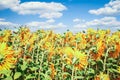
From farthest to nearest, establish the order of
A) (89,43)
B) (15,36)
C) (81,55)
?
(89,43) < (15,36) < (81,55)

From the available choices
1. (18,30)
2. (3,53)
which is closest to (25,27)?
(18,30)

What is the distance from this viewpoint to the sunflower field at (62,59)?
484cm

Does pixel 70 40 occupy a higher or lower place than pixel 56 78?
higher

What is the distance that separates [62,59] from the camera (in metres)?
6.96

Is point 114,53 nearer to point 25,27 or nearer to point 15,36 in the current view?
point 15,36

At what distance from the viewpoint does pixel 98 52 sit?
6520mm

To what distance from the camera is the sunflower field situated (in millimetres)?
4836

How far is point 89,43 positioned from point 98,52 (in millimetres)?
2683

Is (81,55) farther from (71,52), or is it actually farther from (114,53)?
(114,53)

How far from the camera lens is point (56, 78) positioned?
6641 millimetres

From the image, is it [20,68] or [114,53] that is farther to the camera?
[114,53]

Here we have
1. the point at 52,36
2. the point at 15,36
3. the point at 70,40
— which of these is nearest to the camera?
the point at 15,36

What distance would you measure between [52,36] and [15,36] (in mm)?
4041

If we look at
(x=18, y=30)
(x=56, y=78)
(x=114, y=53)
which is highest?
(x=18, y=30)
